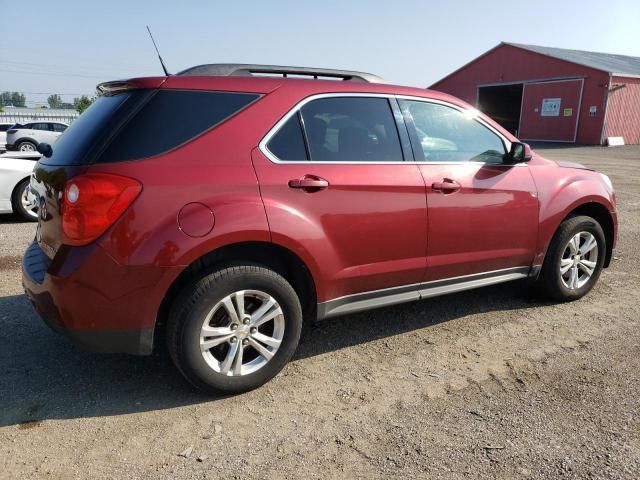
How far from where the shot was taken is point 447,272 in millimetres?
3629

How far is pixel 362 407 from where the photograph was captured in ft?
9.28

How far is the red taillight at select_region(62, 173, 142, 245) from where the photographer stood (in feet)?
8.13

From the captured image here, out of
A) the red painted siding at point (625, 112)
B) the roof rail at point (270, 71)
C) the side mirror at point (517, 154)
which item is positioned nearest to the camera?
the roof rail at point (270, 71)

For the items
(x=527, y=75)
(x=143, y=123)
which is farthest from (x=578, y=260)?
(x=527, y=75)

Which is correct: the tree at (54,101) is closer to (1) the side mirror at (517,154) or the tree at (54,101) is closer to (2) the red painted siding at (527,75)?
(2) the red painted siding at (527,75)

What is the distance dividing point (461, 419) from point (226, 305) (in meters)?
1.41

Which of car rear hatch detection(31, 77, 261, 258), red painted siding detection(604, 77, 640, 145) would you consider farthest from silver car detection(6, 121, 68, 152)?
red painted siding detection(604, 77, 640, 145)

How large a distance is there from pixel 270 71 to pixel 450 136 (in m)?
1.36

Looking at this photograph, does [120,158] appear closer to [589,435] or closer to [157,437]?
[157,437]

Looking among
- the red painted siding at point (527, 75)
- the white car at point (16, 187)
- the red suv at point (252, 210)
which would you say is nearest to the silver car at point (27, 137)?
the white car at point (16, 187)

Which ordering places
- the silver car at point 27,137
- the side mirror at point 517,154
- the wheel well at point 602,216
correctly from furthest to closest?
the silver car at point 27,137 → the wheel well at point 602,216 → the side mirror at point 517,154

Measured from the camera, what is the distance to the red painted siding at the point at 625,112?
1062 inches

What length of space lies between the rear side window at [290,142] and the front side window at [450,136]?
87 centimetres

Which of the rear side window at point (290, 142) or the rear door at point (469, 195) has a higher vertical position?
the rear side window at point (290, 142)
